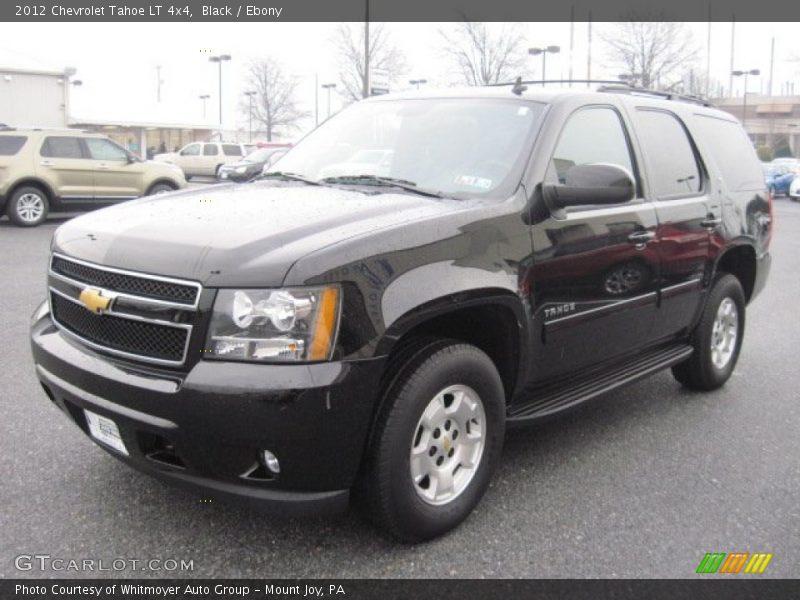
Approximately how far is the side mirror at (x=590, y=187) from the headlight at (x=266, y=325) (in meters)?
1.40

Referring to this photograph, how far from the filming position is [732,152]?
5324 millimetres

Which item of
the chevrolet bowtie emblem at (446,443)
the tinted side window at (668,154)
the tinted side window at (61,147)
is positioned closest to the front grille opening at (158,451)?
the chevrolet bowtie emblem at (446,443)

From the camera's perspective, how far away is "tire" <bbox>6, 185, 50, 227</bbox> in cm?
1408

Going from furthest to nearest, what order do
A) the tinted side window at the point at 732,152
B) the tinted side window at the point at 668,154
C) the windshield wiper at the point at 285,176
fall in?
the tinted side window at the point at 732,152 < the tinted side window at the point at 668,154 < the windshield wiper at the point at 285,176

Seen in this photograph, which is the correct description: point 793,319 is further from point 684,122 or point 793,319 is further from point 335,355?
point 335,355

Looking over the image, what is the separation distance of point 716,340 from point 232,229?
359 cm

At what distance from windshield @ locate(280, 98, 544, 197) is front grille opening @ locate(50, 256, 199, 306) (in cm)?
137

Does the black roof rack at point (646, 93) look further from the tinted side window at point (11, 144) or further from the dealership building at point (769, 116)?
the dealership building at point (769, 116)

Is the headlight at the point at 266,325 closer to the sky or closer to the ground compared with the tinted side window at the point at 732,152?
closer to the ground

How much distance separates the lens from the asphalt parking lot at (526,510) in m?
2.92

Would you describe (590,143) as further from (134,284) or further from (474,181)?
(134,284)

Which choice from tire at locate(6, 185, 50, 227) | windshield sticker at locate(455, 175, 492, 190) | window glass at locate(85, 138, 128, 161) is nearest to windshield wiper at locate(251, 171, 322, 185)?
windshield sticker at locate(455, 175, 492, 190)

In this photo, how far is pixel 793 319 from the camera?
757cm
